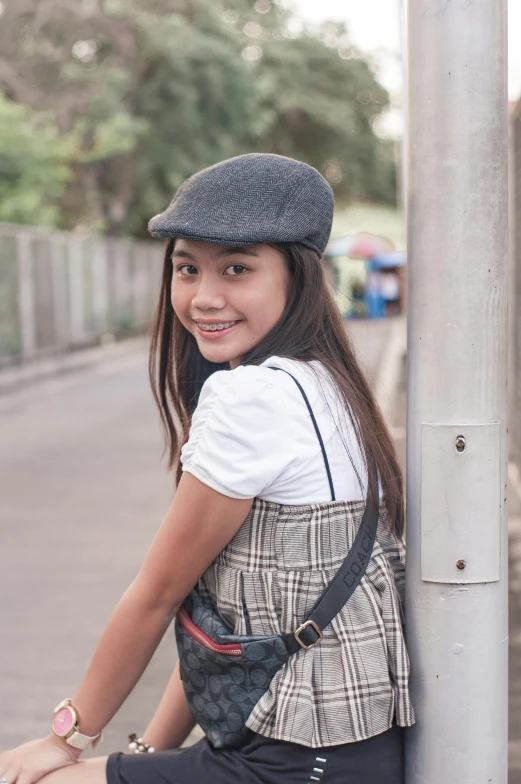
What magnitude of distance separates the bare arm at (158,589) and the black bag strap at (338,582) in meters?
0.18

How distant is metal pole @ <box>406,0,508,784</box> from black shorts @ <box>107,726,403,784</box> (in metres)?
0.15

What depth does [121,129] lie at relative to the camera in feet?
77.0

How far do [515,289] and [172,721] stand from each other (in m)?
6.68

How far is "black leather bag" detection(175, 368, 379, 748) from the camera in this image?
1.83 metres

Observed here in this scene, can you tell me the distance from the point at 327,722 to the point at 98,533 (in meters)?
4.98

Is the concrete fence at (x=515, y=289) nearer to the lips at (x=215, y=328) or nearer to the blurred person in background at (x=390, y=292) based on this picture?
the lips at (x=215, y=328)

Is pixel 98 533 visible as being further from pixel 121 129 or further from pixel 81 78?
pixel 81 78

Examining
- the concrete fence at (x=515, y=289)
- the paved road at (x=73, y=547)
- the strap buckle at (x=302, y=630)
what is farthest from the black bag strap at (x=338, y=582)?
the concrete fence at (x=515, y=289)

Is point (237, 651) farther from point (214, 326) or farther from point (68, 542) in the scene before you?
point (68, 542)

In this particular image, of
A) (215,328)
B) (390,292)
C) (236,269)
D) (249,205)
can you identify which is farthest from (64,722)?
(390,292)

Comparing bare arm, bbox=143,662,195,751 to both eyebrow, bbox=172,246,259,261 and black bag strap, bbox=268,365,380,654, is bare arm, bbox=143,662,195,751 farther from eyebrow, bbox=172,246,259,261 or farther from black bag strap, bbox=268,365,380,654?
eyebrow, bbox=172,246,259,261

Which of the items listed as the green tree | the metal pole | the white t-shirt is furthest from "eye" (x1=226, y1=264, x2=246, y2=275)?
the green tree

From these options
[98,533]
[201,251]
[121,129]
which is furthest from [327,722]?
[121,129]

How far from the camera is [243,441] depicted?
1.80 metres
